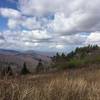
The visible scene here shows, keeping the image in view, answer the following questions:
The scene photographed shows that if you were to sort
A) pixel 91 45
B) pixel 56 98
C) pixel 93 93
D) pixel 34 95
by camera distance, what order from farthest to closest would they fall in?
pixel 91 45 → pixel 93 93 → pixel 56 98 → pixel 34 95

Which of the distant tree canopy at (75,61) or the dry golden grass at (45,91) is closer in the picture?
the dry golden grass at (45,91)

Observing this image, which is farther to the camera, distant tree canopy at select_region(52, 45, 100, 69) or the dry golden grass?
distant tree canopy at select_region(52, 45, 100, 69)

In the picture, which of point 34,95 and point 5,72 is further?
point 5,72

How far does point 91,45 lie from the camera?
11400 cm

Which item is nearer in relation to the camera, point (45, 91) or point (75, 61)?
point (45, 91)

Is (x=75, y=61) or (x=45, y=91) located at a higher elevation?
(x=45, y=91)

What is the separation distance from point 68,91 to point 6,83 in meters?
1.28

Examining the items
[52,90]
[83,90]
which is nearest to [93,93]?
[83,90]

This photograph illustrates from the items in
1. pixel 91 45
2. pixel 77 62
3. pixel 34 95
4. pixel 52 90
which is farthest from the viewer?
pixel 91 45

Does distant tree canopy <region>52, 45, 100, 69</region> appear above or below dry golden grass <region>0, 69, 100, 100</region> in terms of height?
below

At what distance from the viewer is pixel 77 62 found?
3641 centimetres

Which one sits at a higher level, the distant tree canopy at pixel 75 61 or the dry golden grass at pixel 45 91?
the dry golden grass at pixel 45 91

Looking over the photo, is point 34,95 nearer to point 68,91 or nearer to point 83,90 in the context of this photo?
point 68,91

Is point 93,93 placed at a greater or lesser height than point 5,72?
lesser
